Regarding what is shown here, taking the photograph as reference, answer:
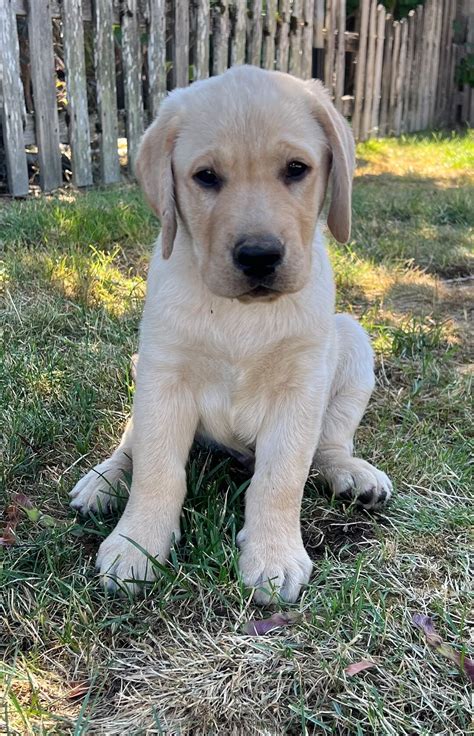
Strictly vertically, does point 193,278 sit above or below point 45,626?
above

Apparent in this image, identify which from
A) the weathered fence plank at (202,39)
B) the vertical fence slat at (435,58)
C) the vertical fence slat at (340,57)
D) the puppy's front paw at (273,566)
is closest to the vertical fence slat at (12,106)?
the weathered fence plank at (202,39)

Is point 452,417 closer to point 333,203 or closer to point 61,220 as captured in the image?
point 333,203

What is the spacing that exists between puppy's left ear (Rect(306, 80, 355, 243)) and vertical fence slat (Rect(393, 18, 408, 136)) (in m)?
10.3

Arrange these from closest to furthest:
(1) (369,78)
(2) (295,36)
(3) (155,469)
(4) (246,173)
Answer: (4) (246,173) < (3) (155,469) < (2) (295,36) < (1) (369,78)

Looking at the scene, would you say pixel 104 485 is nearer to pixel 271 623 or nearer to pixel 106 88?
pixel 271 623

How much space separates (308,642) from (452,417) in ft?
5.21

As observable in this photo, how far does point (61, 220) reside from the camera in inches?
199

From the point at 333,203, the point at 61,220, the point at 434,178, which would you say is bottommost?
the point at 434,178

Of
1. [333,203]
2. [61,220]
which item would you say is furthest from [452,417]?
[61,220]

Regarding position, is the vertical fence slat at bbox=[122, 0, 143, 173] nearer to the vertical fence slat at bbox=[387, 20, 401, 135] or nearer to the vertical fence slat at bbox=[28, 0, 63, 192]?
the vertical fence slat at bbox=[28, 0, 63, 192]

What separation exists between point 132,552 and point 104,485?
395 mm

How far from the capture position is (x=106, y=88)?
678 centimetres

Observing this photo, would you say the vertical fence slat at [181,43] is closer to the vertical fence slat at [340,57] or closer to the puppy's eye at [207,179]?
the vertical fence slat at [340,57]

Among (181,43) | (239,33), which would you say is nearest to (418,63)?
(239,33)
